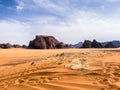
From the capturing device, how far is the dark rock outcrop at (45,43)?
120 ft

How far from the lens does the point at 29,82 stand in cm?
507

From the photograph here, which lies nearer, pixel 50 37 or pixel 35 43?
pixel 35 43

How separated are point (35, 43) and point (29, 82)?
31.7 meters

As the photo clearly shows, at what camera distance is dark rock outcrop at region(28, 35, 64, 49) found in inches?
1438

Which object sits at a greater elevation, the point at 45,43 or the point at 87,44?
the point at 45,43

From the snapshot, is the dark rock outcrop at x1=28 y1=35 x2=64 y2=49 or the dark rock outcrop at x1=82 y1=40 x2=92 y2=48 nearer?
the dark rock outcrop at x1=28 y1=35 x2=64 y2=49

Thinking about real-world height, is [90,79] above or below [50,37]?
below

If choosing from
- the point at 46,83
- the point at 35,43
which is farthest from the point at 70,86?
the point at 35,43

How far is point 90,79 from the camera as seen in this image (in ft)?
15.9

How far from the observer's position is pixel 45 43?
123ft

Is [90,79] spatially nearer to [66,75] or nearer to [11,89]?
[66,75]

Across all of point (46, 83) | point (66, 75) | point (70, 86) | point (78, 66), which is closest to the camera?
point (70, 86)

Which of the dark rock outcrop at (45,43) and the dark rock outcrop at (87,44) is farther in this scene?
the dark rock outcrop at (87,44)

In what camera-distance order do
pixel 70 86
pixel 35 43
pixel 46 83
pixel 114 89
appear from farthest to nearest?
pixel 35 43 < pixel 46 83 < pixel 70 86 < pixel 114 89
